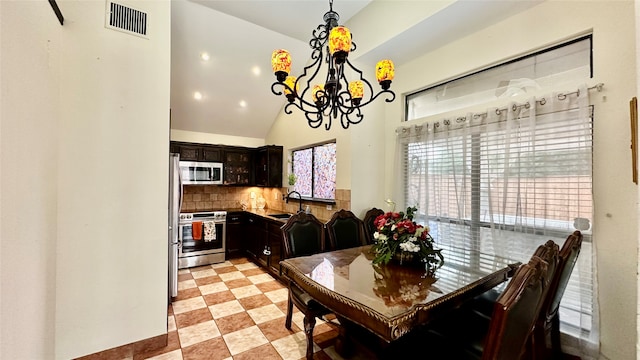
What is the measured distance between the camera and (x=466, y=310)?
187cm

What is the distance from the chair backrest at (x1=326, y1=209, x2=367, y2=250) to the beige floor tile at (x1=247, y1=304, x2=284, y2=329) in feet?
3.17

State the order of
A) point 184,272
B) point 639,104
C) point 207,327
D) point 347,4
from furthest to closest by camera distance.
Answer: point 184,272
point 347,4
point 207,327
point 639,104

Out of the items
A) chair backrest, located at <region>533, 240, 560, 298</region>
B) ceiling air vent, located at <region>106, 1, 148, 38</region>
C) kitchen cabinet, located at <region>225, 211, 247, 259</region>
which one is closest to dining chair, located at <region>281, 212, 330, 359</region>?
chair backrest, located at <region>533, 240, 560, 298</region>

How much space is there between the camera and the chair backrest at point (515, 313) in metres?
0.95

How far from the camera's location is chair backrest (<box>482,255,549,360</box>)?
950mm

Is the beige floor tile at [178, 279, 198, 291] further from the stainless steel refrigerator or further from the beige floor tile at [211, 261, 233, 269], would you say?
the beige floor tile at [211, 261, 233, 269]

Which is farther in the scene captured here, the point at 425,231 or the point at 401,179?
the point at 401,179

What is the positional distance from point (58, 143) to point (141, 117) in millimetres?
550

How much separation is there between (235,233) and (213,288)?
143 cm

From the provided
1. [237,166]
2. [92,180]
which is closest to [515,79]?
[92,180]

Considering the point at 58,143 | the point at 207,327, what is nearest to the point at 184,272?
the point at 207,327

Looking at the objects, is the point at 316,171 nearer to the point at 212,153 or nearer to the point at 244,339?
the point at 212,153

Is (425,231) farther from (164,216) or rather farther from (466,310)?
(164,216)

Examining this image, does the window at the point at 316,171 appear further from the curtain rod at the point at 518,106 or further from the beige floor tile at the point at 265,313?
the beige floor tile at the point at 265,313
